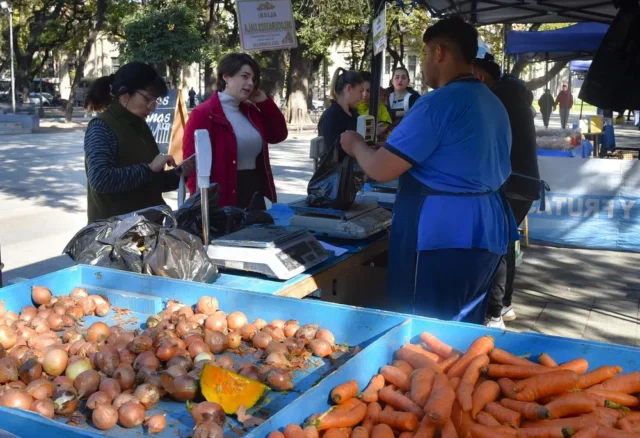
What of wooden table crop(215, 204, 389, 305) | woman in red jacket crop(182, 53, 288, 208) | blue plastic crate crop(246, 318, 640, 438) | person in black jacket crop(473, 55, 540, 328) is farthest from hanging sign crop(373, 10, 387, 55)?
blue plastic crate crop(246, 318, 640, 438)

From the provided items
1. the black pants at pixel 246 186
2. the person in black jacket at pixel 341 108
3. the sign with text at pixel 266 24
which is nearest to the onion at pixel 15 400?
the black pants at pixel 246 186

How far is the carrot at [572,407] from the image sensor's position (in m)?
1.89

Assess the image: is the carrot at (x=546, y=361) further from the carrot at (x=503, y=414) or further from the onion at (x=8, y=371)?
the onion at (x=8, y=371)

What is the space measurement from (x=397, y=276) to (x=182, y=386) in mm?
1410

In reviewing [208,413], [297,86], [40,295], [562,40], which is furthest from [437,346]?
[297,86]

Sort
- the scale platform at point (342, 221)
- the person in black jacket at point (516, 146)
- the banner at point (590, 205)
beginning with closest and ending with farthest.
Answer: the scale platform at point (342, 221), the person in black jacket at point (516, 146), the banner at point (590, 205)

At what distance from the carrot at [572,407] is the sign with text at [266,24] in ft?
13.3

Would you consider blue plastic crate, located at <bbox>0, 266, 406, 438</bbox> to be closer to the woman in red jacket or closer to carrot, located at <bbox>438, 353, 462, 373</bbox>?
carrot, located at <bbox>438, 353, 462, 373</bbox>

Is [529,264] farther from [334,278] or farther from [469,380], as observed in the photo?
[469,380]

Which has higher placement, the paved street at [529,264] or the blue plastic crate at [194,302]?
the blue plastic crate at [194,302]

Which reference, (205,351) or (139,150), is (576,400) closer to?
(205,351)

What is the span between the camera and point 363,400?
2008 millimetres

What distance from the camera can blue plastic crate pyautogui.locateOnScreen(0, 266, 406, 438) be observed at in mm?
1955

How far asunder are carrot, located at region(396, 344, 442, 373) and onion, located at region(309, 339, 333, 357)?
25cm
